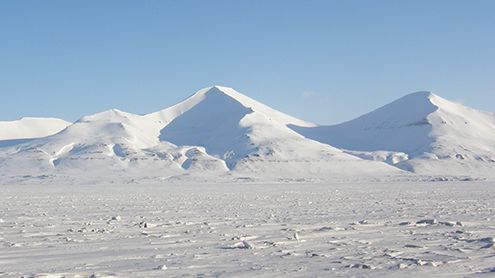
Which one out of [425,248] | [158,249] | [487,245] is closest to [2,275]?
[158,249]

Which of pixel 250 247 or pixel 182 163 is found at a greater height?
pixel 250 247

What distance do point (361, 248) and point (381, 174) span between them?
155204 mm

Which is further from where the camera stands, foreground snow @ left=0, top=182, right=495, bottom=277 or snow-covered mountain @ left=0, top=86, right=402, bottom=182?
snow-covered mountain @ left=0, top=86, right=402, bottom=182

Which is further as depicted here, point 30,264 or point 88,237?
point 88,237

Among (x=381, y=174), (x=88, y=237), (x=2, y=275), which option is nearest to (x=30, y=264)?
(x=2, y=275)

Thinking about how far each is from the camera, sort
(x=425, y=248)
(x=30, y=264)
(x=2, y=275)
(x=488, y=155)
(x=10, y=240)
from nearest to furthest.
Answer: (x=2, y=275) < (x=30, y=264) < (x=425, y=248) < (x=10, y=240) < (x=488, y=155)

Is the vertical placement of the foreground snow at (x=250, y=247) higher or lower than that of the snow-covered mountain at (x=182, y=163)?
higher

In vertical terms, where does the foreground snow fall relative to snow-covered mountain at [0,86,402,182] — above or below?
above

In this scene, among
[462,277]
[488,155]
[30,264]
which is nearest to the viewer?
[462,277]

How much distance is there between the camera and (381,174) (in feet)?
555

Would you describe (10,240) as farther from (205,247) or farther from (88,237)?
(205,247)

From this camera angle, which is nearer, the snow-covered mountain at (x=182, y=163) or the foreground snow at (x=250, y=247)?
the foreground snow at (x=250, y=247)

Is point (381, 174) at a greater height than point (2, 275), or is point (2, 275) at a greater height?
point (2, 275)

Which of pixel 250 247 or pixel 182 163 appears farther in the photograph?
pixel 182 163
